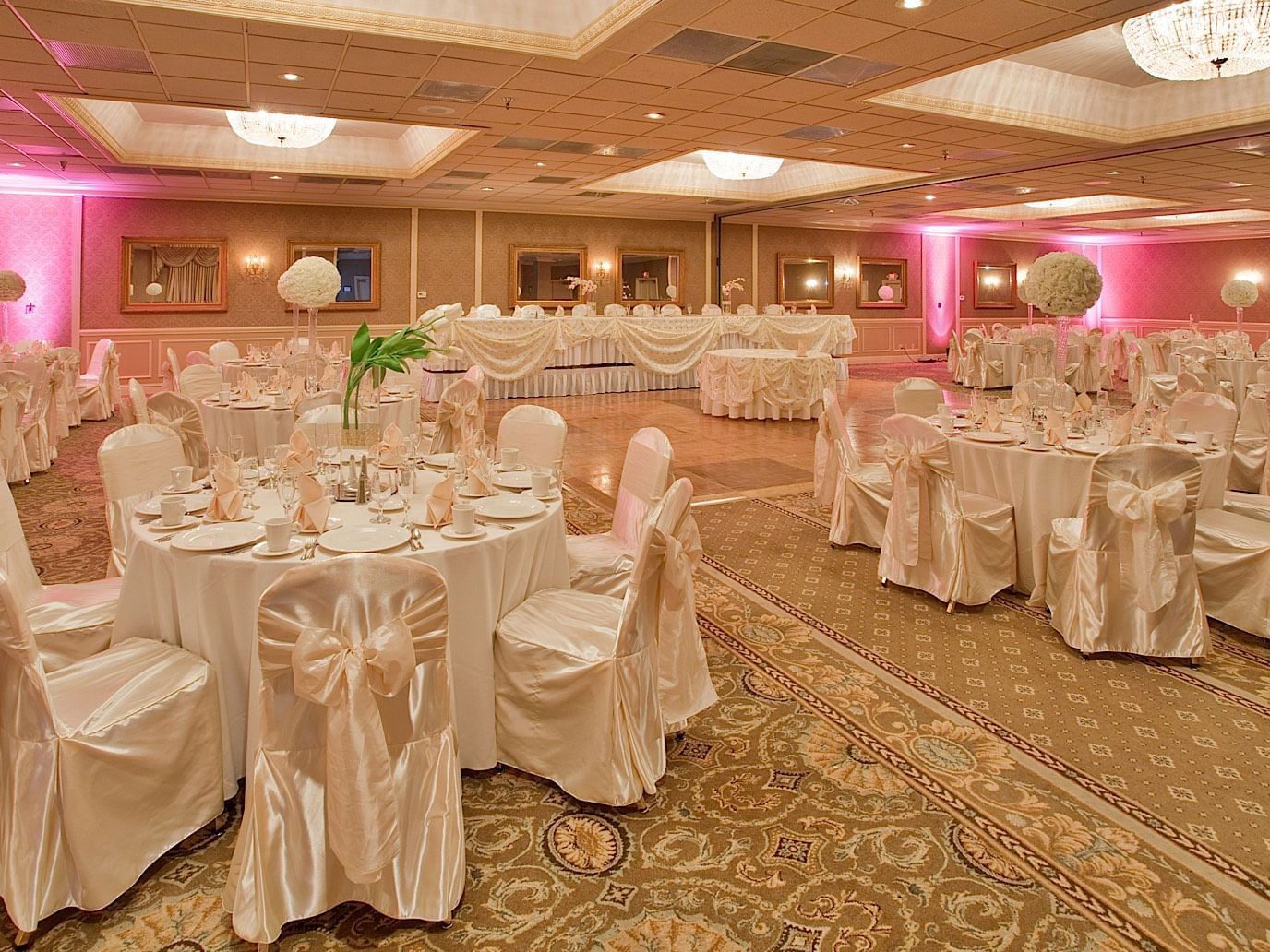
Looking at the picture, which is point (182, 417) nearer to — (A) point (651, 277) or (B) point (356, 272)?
(B) point (356, 272)

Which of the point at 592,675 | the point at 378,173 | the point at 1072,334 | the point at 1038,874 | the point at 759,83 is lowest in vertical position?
the point at 1038,874

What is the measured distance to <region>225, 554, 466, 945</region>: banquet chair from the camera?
76.9 inches

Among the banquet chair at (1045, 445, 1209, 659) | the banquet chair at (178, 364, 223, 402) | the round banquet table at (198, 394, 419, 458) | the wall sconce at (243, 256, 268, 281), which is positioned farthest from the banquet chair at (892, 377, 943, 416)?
the wall sconce at (243, 256, 268, 281)

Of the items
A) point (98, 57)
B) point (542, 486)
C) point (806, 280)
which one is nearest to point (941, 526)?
point (542, 486)

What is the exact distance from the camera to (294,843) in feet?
6.86

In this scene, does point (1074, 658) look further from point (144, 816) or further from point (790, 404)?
point (790, 404)

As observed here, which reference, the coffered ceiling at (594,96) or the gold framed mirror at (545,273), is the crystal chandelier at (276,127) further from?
the gold framed mirror at (545,273)

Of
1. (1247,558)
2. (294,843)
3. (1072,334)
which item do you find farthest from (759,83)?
(1072,334)

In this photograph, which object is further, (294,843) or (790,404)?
(790,404)

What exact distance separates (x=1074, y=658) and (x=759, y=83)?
515 centimetres

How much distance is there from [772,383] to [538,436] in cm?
670

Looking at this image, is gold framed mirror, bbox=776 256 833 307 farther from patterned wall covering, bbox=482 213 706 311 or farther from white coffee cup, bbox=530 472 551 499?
white coffee cup, bbox=530 472 551 499

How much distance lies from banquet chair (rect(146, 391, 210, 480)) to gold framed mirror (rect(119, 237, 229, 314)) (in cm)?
933

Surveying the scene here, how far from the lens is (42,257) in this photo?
1243 cm
